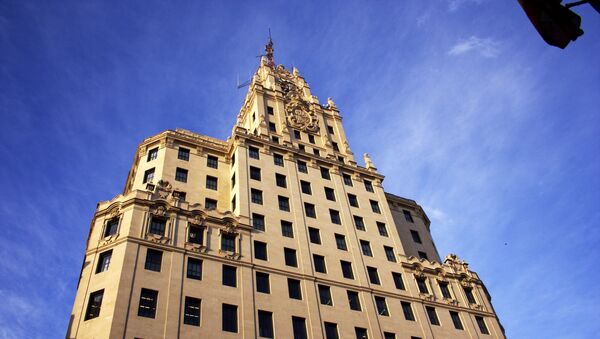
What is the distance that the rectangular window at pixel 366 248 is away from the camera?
4938 centimetres

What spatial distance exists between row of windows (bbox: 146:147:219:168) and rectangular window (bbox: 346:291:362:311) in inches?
861

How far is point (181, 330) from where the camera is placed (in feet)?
108

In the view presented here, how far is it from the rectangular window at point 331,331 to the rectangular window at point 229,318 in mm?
7914

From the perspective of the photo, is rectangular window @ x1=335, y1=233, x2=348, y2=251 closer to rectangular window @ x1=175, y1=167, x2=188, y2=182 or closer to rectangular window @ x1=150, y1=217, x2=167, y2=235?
rectangular window @ x1=175, y1=167, x2=188, y2=182

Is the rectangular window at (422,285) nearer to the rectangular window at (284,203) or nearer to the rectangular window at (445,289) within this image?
the rectangular window at (445,289)

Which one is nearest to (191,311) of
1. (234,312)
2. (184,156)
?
(234,312)

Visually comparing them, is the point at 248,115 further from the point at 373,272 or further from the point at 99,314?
the point at 99,314

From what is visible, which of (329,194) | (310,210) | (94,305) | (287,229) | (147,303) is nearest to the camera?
(94,305)

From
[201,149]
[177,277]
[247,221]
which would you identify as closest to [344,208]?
[247,221]

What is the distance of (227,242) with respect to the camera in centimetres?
4206

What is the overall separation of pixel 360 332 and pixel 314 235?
11.2 m

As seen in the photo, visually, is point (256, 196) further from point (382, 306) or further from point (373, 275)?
point (382, 306)

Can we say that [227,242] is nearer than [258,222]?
Yes

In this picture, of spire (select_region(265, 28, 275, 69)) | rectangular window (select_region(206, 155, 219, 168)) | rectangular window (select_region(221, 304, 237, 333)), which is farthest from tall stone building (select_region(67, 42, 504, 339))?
spire (select_region(265, 28, 275, 69))
